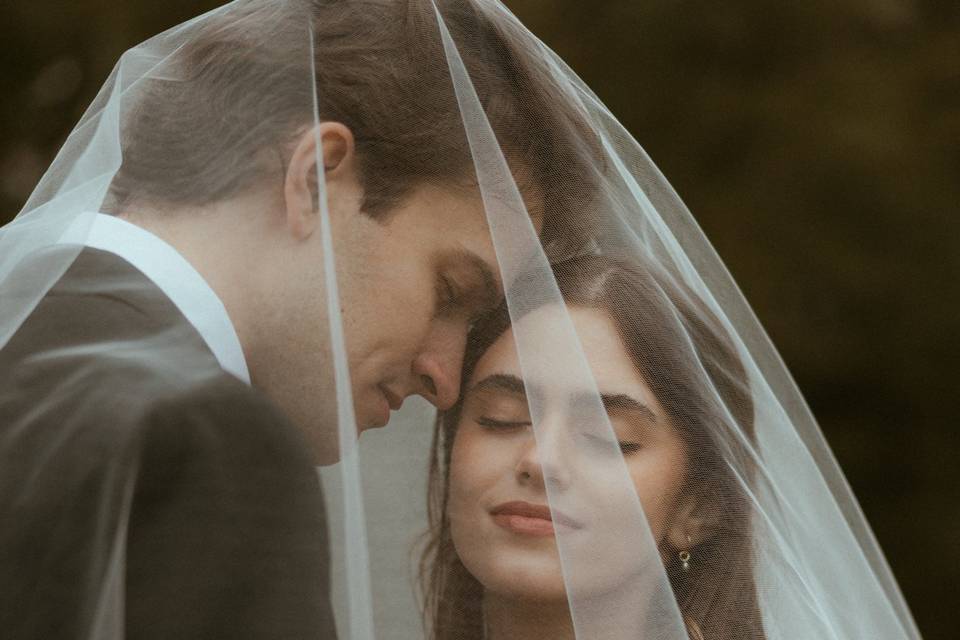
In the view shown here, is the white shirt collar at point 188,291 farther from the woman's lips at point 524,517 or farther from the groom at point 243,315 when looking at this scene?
the woman's lips at point 524,517

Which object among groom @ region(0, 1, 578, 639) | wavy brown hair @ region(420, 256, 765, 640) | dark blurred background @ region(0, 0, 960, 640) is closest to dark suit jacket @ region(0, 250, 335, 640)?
groom @ region(0, 1, 578, 639)

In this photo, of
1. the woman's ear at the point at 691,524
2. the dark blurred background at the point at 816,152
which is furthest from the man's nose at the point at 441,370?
the dark blurred background at the point at 816,152

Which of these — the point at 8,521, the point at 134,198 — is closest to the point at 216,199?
the point at 134,198

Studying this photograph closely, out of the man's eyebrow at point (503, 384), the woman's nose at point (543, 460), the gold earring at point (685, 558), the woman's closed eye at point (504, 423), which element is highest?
the man's eyebrow at point (503, 384)

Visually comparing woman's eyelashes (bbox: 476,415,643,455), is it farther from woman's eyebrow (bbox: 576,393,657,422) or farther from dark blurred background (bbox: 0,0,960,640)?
dark blurred background (bbox: 0,0,960,640)

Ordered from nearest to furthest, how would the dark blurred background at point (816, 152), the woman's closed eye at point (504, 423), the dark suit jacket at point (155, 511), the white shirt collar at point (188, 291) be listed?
1. the dark suit jacket at point (155, 511)
2. the white shirt collar at point (188, 291)
3. the woman's closed eye at point (504, 423)
4. the dark blurred background at point (816, 152)

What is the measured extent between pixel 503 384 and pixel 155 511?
318 mm

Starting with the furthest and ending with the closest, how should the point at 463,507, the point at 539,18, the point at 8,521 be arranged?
the point at 539,18 → the point at 463,507 → the point at 8,521

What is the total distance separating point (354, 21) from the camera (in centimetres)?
114

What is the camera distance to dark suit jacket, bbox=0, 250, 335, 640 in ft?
2.79

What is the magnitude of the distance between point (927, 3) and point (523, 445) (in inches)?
115

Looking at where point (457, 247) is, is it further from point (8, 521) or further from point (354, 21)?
point (8, 521)

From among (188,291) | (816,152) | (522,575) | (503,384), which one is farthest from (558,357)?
(816,152)

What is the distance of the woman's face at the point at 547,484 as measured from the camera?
104 centimetres
